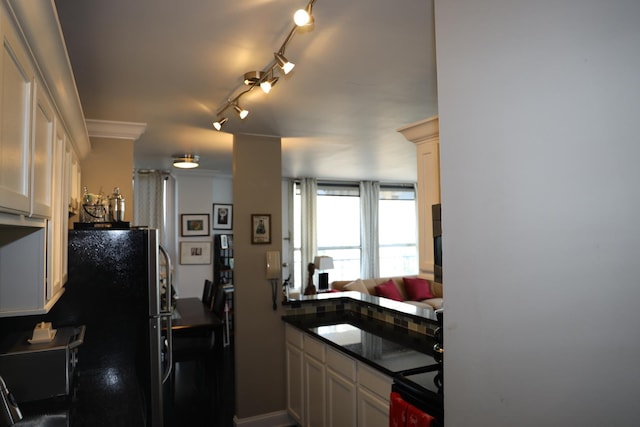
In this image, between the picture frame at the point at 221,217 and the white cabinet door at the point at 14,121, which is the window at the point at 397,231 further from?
the white cabinet door at the point at 14,121

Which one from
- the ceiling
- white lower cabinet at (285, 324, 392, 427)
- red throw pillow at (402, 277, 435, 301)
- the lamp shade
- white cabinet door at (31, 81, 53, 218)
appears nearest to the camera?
white cabinet door at (31, 81, 53, 218)

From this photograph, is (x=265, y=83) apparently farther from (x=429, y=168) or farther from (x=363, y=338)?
(x=363, y=338)

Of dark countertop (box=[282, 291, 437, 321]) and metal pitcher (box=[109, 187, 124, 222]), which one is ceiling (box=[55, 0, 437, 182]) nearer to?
metal pitcher (box=[109, 187, 124, 222])

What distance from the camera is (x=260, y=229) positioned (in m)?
3.73

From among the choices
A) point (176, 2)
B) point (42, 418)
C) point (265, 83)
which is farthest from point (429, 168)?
point (42, 418)

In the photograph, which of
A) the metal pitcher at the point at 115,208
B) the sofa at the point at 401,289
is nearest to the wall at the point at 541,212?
the metal pitcher at the point at 115,208

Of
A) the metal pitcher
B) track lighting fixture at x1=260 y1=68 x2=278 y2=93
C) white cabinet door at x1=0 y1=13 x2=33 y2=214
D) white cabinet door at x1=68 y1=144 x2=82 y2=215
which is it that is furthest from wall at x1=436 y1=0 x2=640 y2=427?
the metal pitcher

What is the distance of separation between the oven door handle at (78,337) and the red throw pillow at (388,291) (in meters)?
4.61

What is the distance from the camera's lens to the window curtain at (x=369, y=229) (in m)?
7.97

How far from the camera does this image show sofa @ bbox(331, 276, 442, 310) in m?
6.50

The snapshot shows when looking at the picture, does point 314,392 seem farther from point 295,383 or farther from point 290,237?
point 290,237

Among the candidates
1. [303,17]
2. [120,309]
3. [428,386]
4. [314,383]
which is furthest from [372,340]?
[303,17]

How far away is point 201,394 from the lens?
14.1ft

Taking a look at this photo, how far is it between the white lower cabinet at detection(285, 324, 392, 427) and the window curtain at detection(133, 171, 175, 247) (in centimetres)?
356
